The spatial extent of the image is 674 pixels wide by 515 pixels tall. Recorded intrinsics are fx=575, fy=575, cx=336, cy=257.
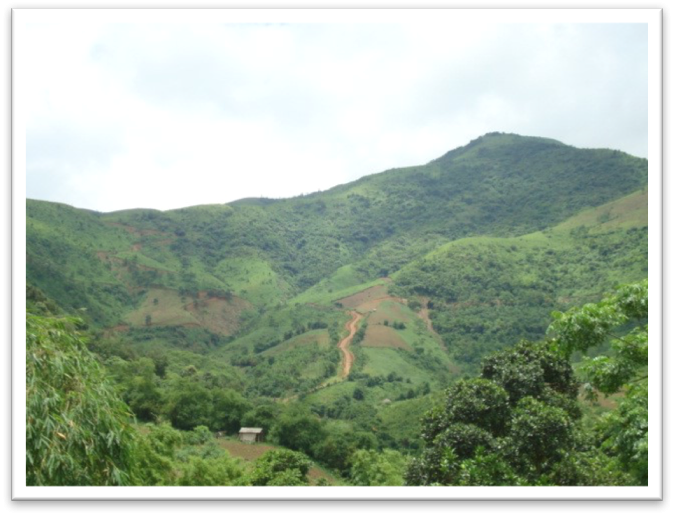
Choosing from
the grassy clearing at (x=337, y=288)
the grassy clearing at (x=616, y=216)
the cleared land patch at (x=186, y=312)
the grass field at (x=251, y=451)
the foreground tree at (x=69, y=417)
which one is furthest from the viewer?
the grassy clearing at (x=337, y=288)

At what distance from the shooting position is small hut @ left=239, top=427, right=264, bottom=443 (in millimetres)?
30875

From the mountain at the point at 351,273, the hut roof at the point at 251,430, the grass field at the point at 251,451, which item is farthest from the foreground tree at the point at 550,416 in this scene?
the mountain at the point at 351,273

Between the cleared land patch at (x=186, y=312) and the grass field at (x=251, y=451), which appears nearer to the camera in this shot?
the grass field at (x=251, y=451)

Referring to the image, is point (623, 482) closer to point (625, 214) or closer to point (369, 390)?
point (369, 390)

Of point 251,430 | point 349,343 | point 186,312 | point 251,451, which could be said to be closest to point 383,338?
point 349,343

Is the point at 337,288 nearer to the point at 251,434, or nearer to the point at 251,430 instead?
the point at 251,434

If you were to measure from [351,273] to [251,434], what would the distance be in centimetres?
6915

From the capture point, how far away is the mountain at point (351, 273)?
201 feet

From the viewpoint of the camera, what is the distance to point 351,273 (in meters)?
99.7

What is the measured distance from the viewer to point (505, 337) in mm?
65750

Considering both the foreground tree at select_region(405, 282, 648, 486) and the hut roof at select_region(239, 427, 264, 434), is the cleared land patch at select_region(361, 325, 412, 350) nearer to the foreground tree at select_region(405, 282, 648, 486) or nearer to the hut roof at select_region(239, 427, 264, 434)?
the hut roof at select_region(239, 427, 264, 434)

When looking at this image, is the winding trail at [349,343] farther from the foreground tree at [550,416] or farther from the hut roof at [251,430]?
the foreground tree at [550,416]

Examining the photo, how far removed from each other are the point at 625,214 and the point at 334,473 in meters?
69.9

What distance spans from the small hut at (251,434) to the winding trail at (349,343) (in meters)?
25.3
